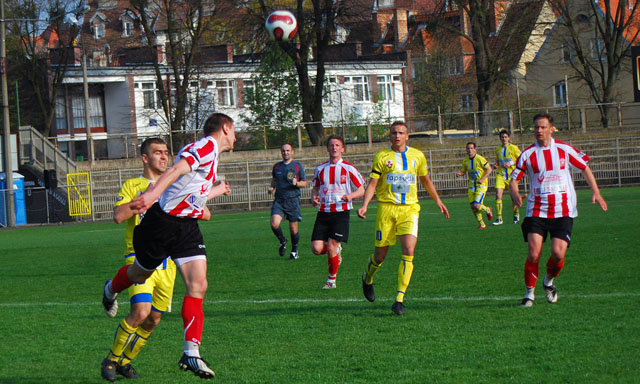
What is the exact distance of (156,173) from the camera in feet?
22.8

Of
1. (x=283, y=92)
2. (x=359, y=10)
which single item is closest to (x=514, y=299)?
(x=359, y=10)

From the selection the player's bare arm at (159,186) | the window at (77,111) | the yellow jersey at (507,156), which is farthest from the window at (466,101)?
the player's bare arm at (159,186)

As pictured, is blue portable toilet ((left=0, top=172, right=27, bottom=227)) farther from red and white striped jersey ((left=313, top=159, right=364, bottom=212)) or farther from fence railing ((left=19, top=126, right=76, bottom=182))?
red and white striped jersey ((left=313, top=159, right=364, bottom=212))

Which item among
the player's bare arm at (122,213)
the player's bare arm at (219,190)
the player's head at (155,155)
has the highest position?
the player's head at (155,155)

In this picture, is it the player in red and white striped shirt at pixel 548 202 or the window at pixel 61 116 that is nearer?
the player in red and white striped shirt at pixel 548 202

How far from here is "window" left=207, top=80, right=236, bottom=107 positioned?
5707 cm

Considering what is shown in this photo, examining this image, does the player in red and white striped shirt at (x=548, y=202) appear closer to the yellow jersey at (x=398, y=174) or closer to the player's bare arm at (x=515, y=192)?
the player's bare arm at (x=515, y=192)

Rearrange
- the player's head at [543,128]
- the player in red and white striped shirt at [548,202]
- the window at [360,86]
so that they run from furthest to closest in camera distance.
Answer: the window at [360,86] → the player's head at [543,128] → the player in red and white striped shirt at [548,202]

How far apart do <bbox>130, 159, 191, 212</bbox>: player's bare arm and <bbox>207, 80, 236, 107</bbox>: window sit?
51.5 meters

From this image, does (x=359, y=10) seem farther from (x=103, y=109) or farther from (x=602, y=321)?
(x=602, y=321)

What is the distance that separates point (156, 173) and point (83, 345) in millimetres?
2052

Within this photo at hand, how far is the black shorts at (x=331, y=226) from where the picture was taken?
11703mm

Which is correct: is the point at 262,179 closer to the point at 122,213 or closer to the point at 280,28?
the point at 280,28

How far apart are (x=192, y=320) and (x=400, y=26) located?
75.3 metres
